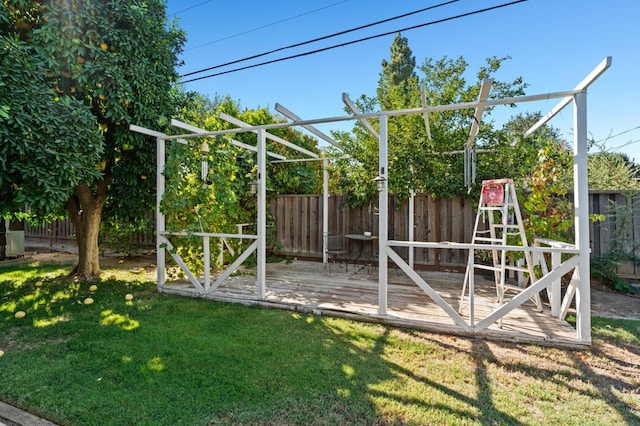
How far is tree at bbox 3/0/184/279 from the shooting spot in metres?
3.65

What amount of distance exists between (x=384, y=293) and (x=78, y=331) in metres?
3.07

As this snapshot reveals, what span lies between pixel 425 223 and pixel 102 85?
5492 millimetres

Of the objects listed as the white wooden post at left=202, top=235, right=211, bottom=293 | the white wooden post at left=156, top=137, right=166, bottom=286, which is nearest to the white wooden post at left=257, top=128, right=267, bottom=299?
the white wooden post at left=202, top=235, right=211, bottom=293

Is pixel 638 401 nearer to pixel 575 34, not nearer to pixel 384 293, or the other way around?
pixel 384 293

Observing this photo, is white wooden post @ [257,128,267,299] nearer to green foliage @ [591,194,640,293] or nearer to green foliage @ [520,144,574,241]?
green foliage @ [520,144,574,241]

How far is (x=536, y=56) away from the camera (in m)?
6.82

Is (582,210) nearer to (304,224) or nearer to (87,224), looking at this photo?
(304,224)

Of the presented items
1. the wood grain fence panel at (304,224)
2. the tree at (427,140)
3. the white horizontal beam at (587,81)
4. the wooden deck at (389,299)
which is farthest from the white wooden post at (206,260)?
the white horizontal beam at (587,81)

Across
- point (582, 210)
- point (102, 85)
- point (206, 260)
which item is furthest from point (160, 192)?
point (582, 210)

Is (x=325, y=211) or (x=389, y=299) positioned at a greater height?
(x=325, y=211)

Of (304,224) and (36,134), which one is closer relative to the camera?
(36,134)

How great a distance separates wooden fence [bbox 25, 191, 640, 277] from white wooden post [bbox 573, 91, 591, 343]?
2.77m

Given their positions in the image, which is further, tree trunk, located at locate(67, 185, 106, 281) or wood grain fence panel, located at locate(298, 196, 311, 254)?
wood grain fence panel, located at locate(298, 196, 311, 254)

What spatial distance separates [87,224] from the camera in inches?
203
